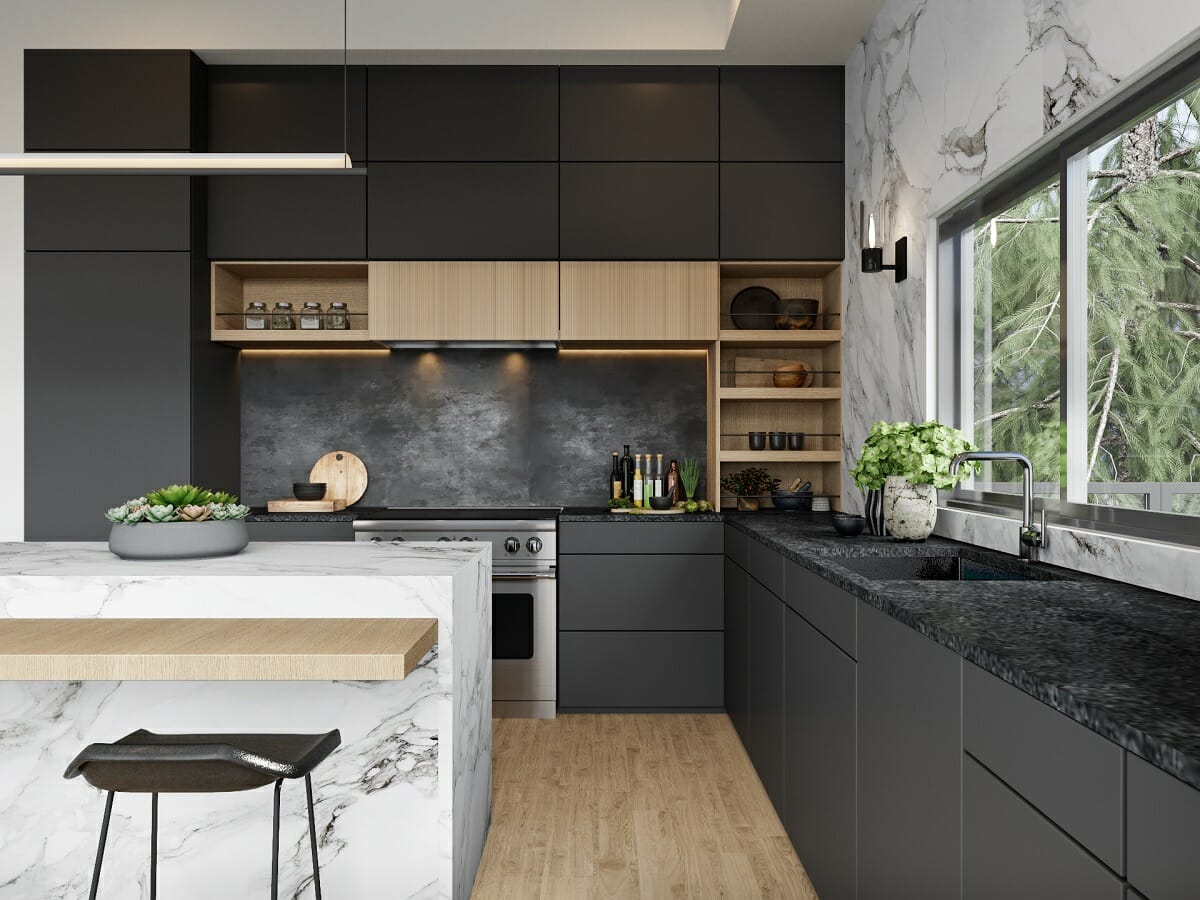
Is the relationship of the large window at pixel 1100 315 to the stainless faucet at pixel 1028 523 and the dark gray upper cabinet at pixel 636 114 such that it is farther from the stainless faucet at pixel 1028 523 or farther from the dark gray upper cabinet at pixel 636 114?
the dark gray upper cabinet at pixel 636 114

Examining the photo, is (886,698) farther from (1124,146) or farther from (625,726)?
(625,726)

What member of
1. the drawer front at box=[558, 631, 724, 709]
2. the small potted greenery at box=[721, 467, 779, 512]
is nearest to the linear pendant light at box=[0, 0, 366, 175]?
the drawer front at box=[558, 631, 724, 709]

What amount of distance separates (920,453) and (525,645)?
76.9 inches

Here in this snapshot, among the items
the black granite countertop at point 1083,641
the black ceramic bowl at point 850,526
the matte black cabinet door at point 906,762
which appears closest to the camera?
the black granite countertop at point 1083,641

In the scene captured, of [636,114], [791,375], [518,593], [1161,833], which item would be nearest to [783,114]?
[636,114]

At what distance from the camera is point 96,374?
381 centimetres

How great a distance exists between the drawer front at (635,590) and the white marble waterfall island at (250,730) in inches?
64.8

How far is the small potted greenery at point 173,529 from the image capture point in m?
2.16

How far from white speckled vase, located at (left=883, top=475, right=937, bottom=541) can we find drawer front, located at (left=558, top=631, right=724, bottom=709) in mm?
1362

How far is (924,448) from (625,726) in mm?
1818

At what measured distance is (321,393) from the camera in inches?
172

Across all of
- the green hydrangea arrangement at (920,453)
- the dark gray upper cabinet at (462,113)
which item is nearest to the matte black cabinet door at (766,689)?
the green hydrangea arrangement at (920,453)

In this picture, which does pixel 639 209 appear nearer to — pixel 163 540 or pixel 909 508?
pixel 909 508

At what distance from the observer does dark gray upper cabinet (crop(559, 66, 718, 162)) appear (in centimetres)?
398
